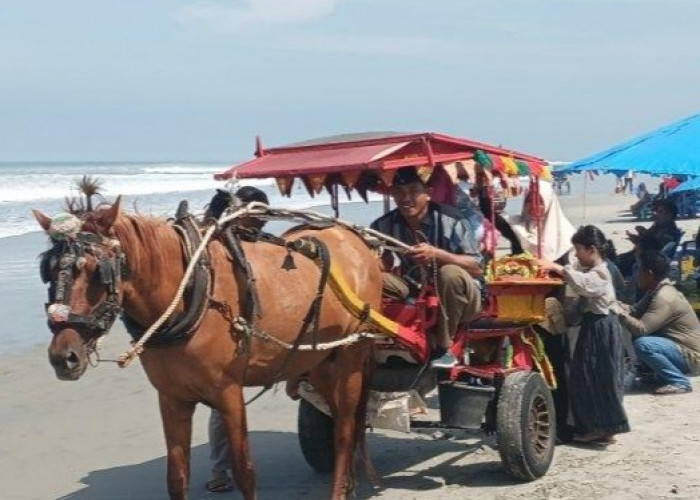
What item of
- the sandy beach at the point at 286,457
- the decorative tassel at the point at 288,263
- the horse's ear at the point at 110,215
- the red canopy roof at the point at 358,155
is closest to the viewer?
the horse's ear at the point at 110,215

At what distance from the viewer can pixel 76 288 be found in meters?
4.35

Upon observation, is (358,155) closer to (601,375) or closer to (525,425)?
(525,425)

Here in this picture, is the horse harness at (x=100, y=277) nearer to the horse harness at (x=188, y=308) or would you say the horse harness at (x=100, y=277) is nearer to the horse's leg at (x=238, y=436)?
the horse harness at (x=188, y=308)

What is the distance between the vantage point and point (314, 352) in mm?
5602

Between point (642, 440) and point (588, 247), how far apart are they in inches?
56.3

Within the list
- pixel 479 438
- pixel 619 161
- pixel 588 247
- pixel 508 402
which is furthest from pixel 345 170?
pixel 619 161

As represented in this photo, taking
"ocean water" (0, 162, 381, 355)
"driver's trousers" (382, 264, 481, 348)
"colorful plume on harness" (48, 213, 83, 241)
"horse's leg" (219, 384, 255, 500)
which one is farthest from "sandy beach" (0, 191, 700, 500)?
"colorful plume on harness" (48, 213, 83, 241)

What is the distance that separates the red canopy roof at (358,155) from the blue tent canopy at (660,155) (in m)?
4.78

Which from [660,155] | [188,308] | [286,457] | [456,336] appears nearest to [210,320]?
[188,308]

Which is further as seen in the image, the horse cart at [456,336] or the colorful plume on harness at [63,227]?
the horse cart at [456,336]

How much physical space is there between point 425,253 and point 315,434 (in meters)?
1.61

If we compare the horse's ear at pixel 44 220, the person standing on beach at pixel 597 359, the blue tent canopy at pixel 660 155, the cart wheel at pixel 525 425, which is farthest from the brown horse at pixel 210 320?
the blue tent canopy at pixel 660 155

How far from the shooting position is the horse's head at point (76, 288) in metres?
4.29

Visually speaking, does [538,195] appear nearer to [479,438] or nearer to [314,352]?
[479,438]
